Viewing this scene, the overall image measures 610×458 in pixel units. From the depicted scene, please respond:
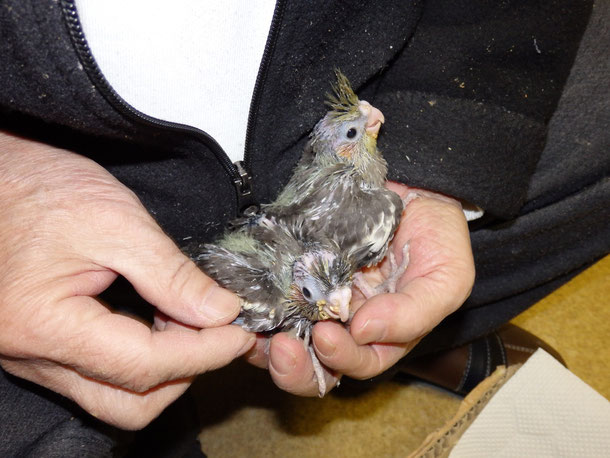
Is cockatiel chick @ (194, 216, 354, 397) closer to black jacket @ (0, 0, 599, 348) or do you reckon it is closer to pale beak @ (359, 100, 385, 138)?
black jacket @ (0, 0, 599, 348)

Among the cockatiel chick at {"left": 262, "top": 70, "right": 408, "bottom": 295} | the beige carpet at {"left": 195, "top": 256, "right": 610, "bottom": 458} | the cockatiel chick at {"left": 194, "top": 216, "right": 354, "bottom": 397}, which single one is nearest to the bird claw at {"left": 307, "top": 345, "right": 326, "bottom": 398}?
the cockatiel chick at {"left": 194, "top": 216, "right": 354, "bottom": 397}

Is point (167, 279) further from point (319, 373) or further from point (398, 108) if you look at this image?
point (398, 108)

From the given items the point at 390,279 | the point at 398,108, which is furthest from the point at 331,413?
the point at 398,108

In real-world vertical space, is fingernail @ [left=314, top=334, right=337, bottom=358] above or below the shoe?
above

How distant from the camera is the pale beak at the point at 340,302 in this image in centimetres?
104

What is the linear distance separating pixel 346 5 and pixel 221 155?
0.42 metres

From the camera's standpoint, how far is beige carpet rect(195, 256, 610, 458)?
1.84 meters

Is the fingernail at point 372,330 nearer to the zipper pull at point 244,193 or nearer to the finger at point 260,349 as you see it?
the finger at point 260,349

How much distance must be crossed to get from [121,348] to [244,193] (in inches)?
17.6

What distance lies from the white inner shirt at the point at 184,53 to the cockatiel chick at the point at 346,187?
21 cm

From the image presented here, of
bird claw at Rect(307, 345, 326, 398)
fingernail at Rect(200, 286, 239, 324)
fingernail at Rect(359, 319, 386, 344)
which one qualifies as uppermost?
fingernail at Rect(200, 286, 239, 324)

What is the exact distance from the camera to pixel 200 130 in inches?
39.0

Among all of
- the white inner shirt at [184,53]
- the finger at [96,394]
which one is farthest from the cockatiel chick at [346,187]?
the finger at [96,394]

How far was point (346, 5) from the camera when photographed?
1.09 metres
